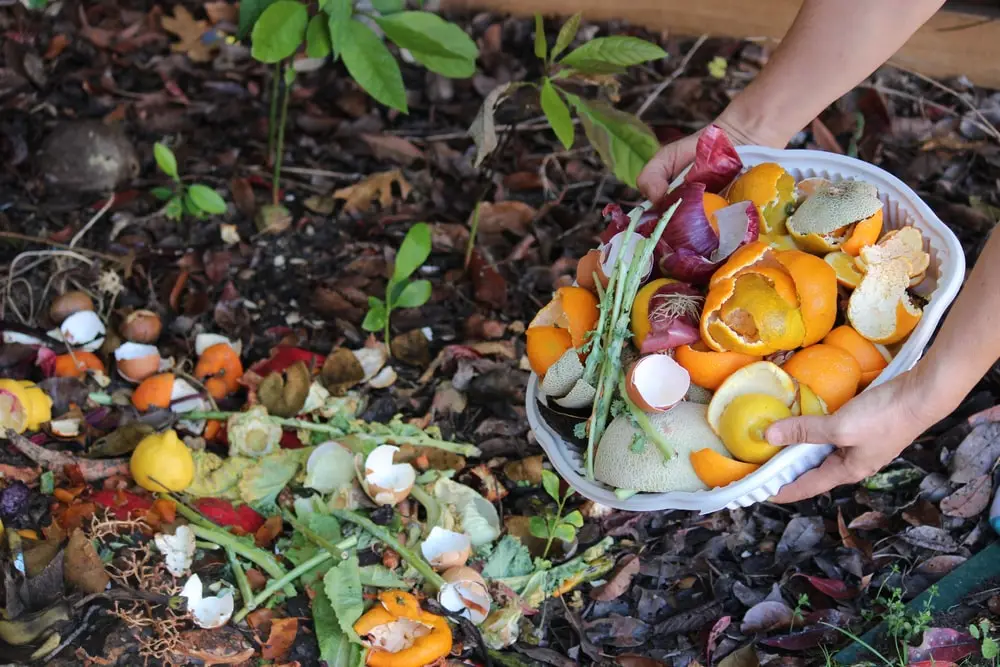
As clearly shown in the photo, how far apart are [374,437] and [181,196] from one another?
0.98m

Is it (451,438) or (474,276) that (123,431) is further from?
(474,276)

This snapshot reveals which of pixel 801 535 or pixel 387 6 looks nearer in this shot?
pixel 801 535

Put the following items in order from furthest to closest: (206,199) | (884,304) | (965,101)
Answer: (965,101), (206,199), (884,304)

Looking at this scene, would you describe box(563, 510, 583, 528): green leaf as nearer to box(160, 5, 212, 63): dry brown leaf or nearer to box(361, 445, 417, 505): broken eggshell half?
box(361, 445, 417, 505): broken eggshell half

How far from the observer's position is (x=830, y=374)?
142cm

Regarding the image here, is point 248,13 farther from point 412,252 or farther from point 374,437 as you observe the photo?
point 374,437

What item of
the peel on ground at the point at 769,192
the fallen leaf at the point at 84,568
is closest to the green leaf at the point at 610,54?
the peel on ground at the point at 769,192

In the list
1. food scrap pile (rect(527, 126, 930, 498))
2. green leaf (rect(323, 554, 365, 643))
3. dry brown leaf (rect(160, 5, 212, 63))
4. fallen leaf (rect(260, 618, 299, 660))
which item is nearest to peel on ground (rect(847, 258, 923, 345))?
food scrap pile (rect(527, 126, 930, 498))

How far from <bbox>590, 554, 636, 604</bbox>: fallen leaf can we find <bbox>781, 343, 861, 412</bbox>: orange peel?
1.89 ft

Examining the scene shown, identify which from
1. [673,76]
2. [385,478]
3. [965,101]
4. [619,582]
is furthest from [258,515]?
[965,101]

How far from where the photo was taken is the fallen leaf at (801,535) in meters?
1.86

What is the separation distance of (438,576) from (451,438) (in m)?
0.40

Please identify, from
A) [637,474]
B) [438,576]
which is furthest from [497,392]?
[637,474]

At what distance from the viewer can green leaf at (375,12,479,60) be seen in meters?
1.98
